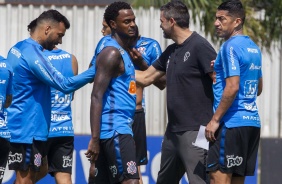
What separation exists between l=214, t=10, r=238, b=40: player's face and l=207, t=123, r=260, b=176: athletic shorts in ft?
2.85

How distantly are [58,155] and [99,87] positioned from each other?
199 cm

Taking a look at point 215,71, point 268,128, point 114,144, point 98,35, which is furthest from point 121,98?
point 268,128

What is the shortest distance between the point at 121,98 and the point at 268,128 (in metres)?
7.46

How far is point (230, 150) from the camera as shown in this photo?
328 inches

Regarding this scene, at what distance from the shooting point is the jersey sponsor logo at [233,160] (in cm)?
832

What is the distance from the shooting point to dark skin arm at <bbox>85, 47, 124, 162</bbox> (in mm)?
7992

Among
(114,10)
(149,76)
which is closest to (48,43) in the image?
(149,76)

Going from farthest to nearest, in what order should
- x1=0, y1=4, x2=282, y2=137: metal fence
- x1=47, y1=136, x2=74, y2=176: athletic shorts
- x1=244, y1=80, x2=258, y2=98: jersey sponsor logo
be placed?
x1=0, y1=4, x2=282, y2=137: metal fence → x1=47, y1=136, x2=74, y2=176: athletic shorts → x1=244, y1=80, x2=258, y2=98: jersey sponsor logo

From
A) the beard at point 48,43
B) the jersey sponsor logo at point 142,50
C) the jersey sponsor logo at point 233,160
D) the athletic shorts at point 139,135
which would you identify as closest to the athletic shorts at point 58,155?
the athletic shorts at point 139,135

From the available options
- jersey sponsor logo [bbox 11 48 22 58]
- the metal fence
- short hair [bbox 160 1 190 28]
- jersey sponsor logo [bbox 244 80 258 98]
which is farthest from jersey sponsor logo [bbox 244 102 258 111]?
the metal fence

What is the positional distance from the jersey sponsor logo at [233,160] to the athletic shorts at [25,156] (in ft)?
6.55

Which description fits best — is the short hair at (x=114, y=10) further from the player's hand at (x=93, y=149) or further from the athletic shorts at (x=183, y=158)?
the athletic shorts at (x=183, y=158)

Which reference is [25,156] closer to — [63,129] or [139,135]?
[63,129]

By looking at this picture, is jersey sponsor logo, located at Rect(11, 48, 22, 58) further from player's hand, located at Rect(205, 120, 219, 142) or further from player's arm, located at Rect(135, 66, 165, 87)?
player's hand, located at Rect(205, 120, 219, 142)
